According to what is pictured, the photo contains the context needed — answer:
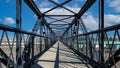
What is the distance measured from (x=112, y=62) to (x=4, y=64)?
2003mm

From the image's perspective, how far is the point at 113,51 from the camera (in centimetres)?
482

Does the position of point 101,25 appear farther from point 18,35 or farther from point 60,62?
point 18,35

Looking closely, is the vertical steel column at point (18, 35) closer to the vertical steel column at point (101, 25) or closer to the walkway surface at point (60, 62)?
the walkway surface at point (60, 62)

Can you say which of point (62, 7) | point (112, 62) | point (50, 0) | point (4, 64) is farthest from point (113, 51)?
point (62, 7)

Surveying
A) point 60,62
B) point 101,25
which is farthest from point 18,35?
point 60,62

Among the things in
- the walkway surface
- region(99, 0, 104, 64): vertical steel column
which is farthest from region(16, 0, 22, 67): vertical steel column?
region(99, 0, 104, 64): vertical steel column

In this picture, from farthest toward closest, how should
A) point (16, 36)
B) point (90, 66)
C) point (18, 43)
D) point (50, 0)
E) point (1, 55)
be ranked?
1. point (50, 0)
2. point (90, 66)
3. point (18, 43)
4. point (16, 36)
5. point (1, 55)

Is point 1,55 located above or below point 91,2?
below

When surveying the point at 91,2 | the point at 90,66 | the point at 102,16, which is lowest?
the point at 90,66

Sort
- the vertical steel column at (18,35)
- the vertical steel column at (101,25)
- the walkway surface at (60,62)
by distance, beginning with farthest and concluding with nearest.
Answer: the walkway surface at (60,62) → the vertical steel column at (101,25) → the vertical steel column at (18,35)

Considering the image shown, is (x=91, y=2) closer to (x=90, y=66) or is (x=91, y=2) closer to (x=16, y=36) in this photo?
(x=90, y=66)

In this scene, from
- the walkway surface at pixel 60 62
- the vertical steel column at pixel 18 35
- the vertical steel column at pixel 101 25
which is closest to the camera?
the vertical steel column at pixel 18 35

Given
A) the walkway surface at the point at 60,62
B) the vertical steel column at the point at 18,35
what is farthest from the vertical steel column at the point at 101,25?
the vertical steel column at the point at 18,35

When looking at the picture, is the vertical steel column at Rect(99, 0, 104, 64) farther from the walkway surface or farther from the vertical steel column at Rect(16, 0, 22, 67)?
the vertical steel column at Rect(16, 0, 22, 67)
